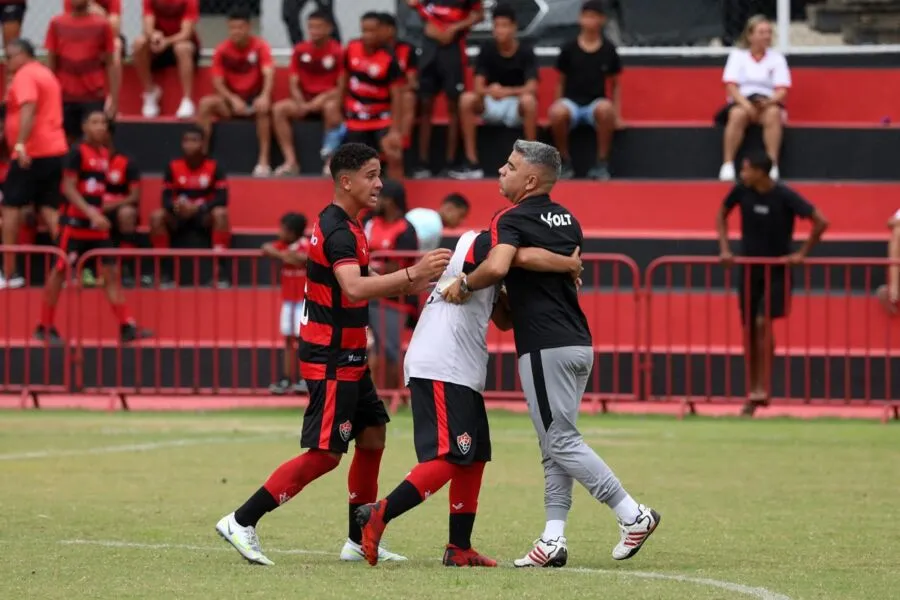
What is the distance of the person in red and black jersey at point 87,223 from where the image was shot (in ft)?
57.0

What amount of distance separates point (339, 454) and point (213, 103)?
44.6 ft

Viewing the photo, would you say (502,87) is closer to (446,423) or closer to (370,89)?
(370,89)

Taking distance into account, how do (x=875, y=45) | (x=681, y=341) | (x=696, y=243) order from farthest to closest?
1. (x=875, y=45)
2. (x=696, y=243)
3. (x=681, y=341)

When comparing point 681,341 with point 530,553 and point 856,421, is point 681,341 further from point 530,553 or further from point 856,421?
point 530,553

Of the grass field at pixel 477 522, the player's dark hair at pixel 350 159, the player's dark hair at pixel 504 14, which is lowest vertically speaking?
the grass field at pixel 477 522

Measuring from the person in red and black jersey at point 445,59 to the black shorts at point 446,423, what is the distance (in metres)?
12.5

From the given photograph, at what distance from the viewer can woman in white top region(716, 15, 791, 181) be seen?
20016 mm

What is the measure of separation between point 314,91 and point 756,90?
16.8ft

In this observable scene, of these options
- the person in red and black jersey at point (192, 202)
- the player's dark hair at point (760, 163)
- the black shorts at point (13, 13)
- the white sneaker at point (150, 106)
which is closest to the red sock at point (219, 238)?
the person in red and black jersey at point (192, 202)

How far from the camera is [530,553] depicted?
8.18 m

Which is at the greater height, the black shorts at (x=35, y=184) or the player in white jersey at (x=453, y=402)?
the black shorts at (x=35, y=184)

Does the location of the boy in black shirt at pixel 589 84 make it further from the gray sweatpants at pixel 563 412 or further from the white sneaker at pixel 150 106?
the gray sweatpants at pixel 563 412

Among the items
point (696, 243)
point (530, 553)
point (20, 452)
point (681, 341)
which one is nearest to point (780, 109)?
point (696, 243)

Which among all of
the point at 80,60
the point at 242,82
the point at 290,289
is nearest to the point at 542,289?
the point at 290,289
